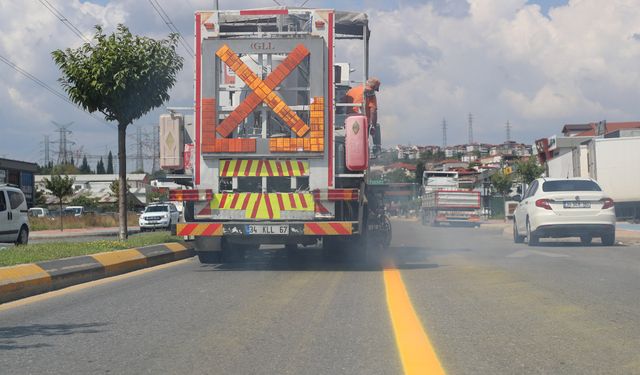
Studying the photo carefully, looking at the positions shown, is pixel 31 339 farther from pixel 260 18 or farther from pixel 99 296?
pixel 260 18

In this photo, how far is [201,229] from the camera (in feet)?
38.2

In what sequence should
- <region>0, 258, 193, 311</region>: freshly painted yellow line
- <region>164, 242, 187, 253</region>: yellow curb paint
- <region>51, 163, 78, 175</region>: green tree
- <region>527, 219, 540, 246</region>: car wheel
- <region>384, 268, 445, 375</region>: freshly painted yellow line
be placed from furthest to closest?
<region>51, 163, 78, 175</region>: green tree → <region>527, 219, 540, 246</region>: car wheel → <region>164, 242, 187, 253</region>: yellow curb paint → <region>0, 258, 193, 311</region>: freshly painted yellow line → <region>384, 268, 445, 375</region>: freshly painted yellow line

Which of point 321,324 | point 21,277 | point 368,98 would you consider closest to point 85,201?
point 368,98

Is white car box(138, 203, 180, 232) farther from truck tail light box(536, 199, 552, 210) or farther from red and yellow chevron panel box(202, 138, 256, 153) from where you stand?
red and yellow chevron panel box(202, 138, 256, 153)

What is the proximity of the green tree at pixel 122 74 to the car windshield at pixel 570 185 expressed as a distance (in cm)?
898

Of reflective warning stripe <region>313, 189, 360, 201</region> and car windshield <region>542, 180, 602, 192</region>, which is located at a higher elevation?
car windshield <region>542, 180, 602, 192</region>

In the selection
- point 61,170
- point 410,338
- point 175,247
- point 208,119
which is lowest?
point 410,338

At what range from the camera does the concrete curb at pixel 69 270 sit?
899 centimetres

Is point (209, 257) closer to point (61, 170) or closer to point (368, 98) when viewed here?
point (368, 98)

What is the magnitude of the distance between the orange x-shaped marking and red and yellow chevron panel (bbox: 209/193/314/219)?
0.94 metres

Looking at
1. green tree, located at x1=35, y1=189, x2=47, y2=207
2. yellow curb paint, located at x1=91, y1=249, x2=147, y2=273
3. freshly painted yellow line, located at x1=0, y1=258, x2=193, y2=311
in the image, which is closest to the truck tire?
freshly painted yellow line, located at x1=0, y1=258, x2=193, y2=311

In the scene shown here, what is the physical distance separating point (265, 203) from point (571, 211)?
8.93 m

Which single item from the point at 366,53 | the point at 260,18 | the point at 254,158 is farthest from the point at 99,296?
the point at 366,53

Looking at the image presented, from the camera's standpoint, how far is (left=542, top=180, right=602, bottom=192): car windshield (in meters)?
18.4
